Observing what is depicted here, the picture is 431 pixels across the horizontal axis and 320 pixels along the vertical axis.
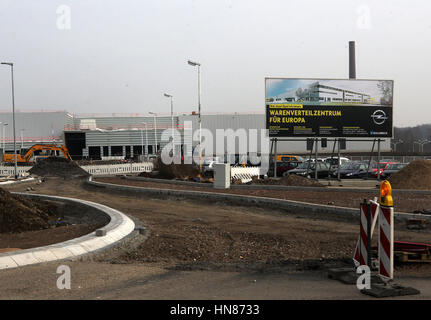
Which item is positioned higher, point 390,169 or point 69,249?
point 69,249

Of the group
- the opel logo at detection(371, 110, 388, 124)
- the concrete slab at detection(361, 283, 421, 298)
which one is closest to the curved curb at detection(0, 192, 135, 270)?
the concrete slab at detection(361, 283, 421, 298)

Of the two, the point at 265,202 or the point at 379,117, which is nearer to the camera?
the point at 265,202

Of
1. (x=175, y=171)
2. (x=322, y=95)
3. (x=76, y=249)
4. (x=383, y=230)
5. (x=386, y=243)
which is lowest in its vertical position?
(x=175, y=171)

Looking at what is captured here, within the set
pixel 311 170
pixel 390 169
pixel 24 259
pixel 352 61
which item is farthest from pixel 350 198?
pixel 352 61

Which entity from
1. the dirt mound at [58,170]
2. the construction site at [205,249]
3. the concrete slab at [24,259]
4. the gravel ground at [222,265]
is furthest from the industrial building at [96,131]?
the concrete slab at [24,259]

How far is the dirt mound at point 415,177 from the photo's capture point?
23469 millimetres

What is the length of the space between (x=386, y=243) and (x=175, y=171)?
90.5ft

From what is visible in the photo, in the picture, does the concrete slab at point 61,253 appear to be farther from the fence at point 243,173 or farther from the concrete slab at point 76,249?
the fence at point 243,173

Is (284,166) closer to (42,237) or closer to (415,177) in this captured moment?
(415,177)

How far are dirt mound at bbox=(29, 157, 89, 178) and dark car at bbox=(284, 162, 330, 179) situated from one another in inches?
744

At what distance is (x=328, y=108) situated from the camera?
30.9m
